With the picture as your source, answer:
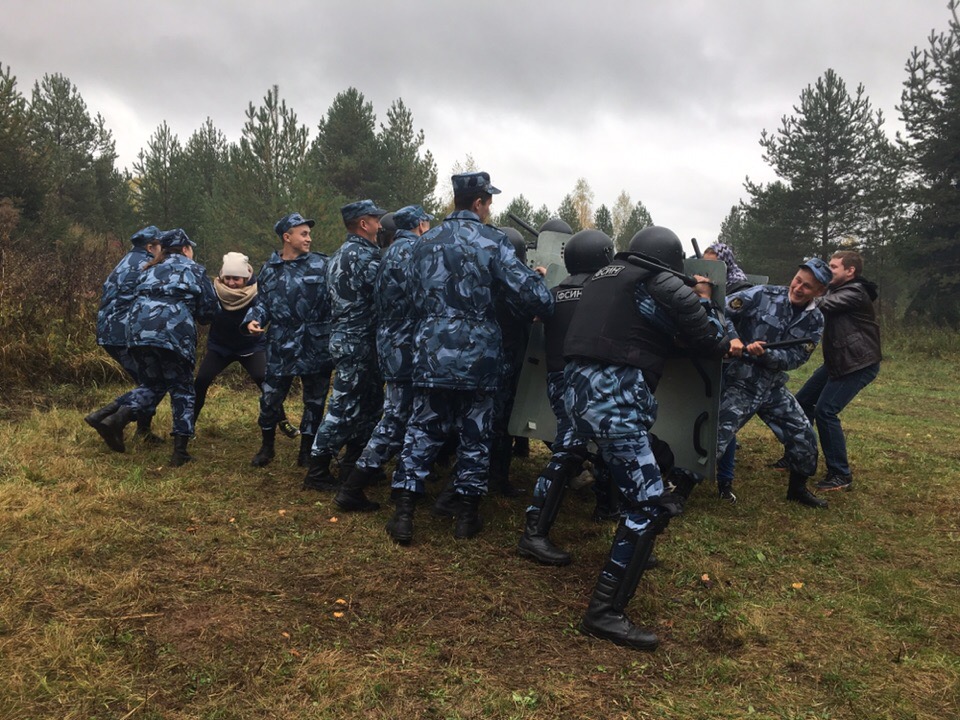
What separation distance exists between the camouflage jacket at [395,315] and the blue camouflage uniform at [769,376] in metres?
2.32

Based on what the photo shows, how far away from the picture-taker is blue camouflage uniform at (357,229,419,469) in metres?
4.45

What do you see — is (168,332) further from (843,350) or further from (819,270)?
(843,350)

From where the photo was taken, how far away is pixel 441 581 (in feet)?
11.9

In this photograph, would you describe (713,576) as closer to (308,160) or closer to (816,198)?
(308,160)

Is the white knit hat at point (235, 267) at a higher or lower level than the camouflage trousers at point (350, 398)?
higher

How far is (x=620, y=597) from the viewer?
312 centimetres

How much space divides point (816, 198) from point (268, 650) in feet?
85.1

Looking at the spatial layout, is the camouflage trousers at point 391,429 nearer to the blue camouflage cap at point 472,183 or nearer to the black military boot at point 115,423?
the blue camouflage cap at point 472,183

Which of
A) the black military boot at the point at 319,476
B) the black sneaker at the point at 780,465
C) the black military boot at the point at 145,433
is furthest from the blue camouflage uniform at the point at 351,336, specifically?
the black sneaker at the point at 780,465

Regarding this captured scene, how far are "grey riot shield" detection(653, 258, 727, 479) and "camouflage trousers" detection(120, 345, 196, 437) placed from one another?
12.2ft

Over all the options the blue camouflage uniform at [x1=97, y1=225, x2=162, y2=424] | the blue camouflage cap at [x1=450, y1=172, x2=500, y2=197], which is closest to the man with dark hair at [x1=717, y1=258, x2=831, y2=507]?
the blue camouflage cap at [x1=450, y1=172, x2=500, y2=197]

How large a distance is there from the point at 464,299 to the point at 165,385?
3.05m

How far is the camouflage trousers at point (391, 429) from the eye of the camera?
4.44 m

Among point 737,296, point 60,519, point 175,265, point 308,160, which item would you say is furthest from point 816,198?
point 60,519
